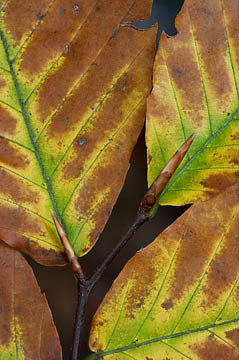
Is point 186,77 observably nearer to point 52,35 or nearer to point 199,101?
point 199,101

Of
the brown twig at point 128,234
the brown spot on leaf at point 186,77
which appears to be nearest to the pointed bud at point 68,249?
the brown twig at point 128,234

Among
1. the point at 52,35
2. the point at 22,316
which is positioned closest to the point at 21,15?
the point at 52,35

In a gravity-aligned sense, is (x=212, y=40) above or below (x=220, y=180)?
above

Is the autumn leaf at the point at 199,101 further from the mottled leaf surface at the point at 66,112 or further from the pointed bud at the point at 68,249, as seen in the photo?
the pointed bud at the point at 68,249

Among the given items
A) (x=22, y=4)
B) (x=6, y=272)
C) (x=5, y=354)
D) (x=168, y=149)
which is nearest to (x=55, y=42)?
(x=22, y=4)

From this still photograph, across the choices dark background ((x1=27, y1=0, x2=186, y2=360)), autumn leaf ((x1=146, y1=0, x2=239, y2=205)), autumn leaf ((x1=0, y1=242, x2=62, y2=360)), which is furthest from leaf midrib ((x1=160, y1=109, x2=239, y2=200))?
autumn leaf ((x1=0, y1=242, x2=62, y2=360))

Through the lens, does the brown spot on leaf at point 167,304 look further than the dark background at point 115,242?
No

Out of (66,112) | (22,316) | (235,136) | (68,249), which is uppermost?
(235,136)

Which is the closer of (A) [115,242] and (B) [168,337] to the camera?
(B) [168,337]
